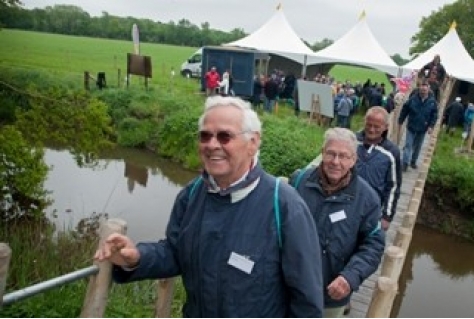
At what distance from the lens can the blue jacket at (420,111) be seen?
8930 millimetres

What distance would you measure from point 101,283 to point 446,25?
157ft

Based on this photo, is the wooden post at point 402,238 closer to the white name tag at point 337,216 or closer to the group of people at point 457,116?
the white name tag at point 337,216

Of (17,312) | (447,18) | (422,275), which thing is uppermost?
(447,18)

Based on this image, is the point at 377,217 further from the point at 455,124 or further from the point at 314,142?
the point at 455,124

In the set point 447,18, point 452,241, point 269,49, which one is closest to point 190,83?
point 269,49

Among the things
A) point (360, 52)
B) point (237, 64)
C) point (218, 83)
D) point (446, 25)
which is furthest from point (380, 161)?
point (446, 25)

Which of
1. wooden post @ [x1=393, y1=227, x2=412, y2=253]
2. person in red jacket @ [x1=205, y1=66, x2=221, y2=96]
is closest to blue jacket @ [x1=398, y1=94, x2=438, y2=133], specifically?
wooden post @ [x1=393, y1=227, x2=412, y2=253]

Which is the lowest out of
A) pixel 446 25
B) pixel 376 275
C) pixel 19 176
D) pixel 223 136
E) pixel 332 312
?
pixel 19 176

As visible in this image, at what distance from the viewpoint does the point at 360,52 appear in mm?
22328

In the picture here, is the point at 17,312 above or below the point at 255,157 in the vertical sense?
below

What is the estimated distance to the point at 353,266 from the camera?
2920 mm

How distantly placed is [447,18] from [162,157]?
3598 cm

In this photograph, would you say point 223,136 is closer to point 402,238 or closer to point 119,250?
point 119,250

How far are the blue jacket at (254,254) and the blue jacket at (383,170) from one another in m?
2.41
